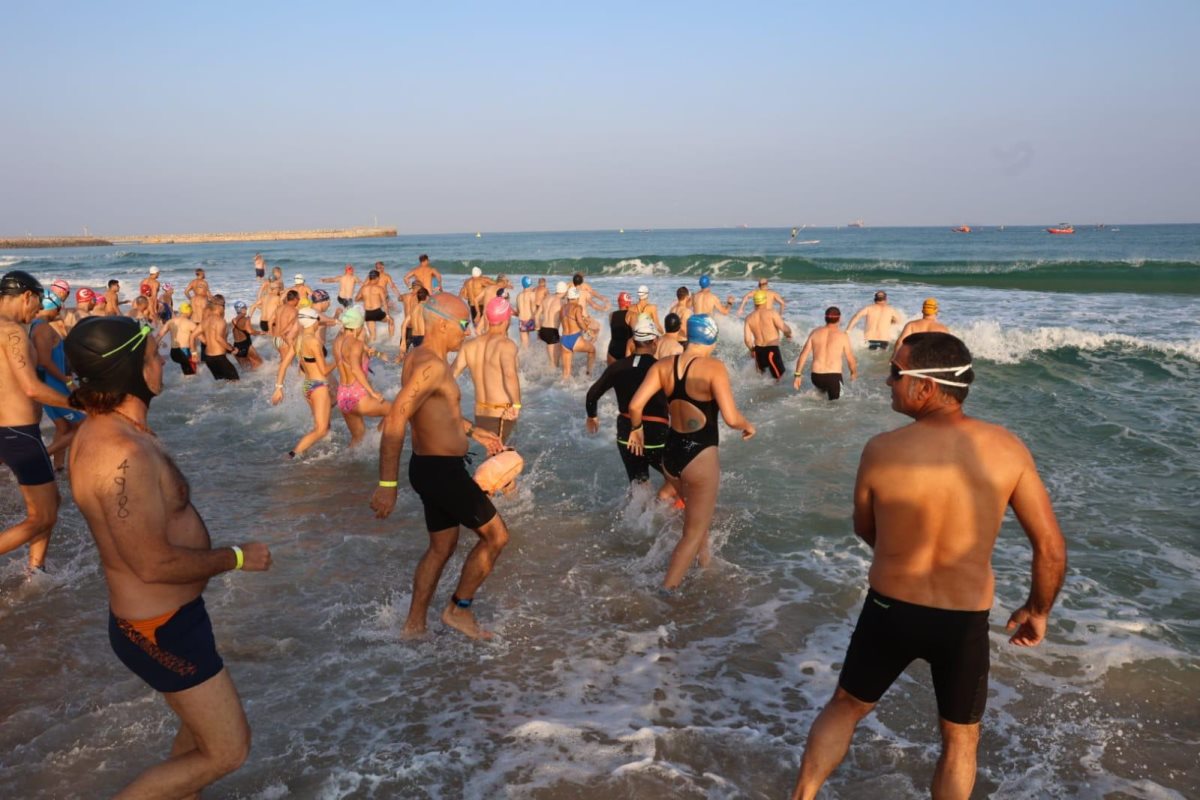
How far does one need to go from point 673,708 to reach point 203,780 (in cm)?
234

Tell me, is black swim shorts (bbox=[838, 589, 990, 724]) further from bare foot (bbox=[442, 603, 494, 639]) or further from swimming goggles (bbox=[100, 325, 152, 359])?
swimming goggles (bbox=[100, 325, 152, 359])

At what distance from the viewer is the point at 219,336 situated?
43.3ft

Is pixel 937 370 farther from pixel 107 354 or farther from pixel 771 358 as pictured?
pixel 771 358

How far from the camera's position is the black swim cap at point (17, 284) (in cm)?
494

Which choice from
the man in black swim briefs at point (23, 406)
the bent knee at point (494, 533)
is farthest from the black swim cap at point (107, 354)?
the man in black swim briefs at point (23, 406)

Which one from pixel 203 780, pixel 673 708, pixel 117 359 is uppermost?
pixel 117 359

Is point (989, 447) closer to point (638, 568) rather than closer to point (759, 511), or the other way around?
point (638, 568)

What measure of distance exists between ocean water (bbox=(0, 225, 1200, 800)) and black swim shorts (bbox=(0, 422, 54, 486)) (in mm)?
922

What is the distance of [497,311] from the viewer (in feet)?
19.2

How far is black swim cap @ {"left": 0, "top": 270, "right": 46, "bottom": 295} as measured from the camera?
494 centimetres

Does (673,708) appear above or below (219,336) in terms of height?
below

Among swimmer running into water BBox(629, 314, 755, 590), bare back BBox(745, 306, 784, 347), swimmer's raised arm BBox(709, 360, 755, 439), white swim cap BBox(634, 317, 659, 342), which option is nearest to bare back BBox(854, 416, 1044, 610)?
swimmer's raised arm BBox(709, 360, 755, 439)

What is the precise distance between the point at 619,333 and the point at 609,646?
6595 millimetres

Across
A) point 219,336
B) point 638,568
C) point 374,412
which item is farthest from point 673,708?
point 219,336
